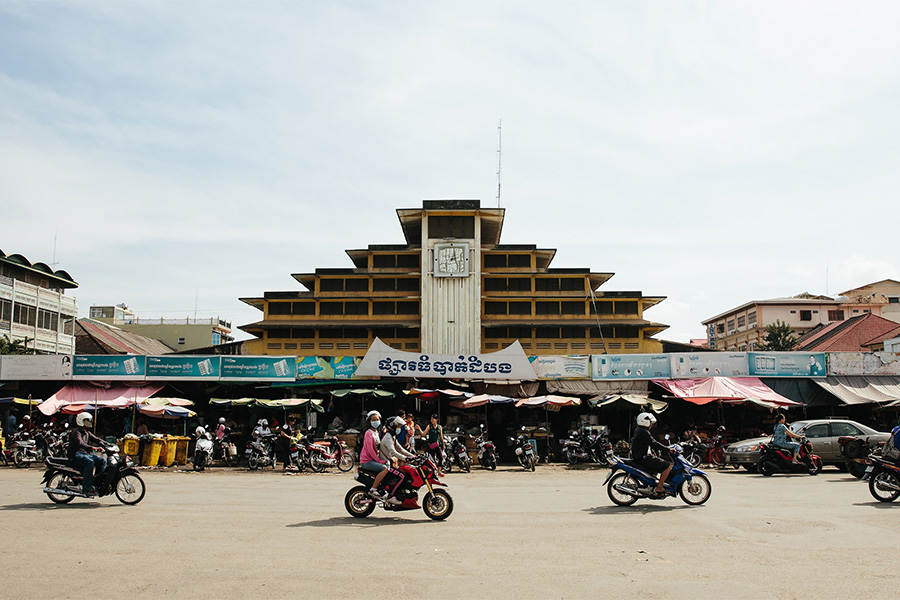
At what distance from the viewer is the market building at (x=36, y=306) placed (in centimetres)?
4600

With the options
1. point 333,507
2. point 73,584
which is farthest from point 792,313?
point 73,584

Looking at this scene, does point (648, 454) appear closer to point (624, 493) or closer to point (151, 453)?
point (624, 493)

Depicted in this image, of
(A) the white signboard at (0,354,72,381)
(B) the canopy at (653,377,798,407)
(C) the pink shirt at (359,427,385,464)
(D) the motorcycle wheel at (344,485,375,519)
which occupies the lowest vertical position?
(D) the motorcycle wheel at (344,485,375,519)

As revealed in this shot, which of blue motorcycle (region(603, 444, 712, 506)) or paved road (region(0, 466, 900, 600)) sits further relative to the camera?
blue motorcycle (region(603, 444, 712, 506))

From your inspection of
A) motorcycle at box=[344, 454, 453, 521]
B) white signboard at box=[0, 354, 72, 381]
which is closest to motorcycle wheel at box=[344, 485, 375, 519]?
motorcycle at box=[344, 454, 453, 521]

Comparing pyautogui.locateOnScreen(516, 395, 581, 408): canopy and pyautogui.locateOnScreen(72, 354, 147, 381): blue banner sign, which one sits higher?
pyautogui.locateOnScreen(72, 354, 147, 381): blue banner sign

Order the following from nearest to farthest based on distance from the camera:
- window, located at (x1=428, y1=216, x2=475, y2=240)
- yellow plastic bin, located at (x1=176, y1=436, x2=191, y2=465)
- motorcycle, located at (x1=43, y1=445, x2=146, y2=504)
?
1. motorcycle, located at (x1=43, y1=445, x2=146, y2=504)
2. yellow plastic bin, located at (x1=176, y1=436, x2=191, y2=465)
3. window, located at (x1=428, y1=216, x2=475, y2=240)

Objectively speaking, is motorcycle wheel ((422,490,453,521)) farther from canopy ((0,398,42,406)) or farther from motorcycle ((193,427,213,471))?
canopy ((0,398,42,406))

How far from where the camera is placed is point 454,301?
41.6 metres

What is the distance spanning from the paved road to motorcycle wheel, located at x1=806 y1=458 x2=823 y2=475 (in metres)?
4.89

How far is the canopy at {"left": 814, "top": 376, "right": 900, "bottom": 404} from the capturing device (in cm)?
2805

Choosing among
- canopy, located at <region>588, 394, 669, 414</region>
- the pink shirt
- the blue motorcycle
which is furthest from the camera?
canopy, located at <region>588, 394, 669, 414</region>

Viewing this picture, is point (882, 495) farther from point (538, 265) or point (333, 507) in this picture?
point (538, 265)

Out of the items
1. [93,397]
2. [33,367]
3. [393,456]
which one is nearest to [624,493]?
[393,456]
